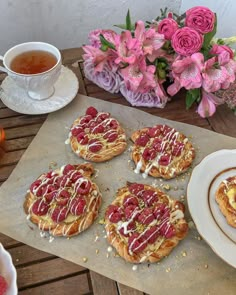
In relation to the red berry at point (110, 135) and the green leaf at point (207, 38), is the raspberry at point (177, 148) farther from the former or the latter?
the green leaf at point (207, 38)

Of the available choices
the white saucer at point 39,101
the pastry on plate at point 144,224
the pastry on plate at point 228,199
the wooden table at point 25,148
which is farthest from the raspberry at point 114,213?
the white saucer at point 39,101

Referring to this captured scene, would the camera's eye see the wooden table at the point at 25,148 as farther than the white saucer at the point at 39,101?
No

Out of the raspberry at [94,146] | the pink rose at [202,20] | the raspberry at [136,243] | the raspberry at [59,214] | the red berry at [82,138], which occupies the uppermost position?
the pink rose at [202,20]

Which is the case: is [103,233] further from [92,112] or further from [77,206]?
[92,112]

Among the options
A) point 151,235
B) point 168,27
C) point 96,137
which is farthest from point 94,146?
point 168,27

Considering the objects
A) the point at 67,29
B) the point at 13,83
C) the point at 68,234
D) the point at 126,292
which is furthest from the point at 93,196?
the point at 67,29

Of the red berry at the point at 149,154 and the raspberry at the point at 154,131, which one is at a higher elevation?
the raspberry at the point at 154,131

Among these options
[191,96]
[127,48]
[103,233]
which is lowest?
[103,233]

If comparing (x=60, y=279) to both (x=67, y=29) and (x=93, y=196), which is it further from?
(x=67, y=29)
